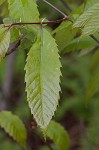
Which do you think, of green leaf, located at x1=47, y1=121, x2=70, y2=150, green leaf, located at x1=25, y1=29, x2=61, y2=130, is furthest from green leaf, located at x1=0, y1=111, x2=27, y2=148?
green leaf, located at x1=25, y1=29, x2=61, y2=130

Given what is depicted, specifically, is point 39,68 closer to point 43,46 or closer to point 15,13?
point 43,46

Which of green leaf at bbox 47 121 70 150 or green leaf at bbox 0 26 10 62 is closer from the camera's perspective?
green leaf at bbox 0 26 10 62

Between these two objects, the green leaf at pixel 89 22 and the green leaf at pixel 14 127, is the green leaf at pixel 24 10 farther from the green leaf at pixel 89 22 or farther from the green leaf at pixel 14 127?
the green leaf at pixel 14 127

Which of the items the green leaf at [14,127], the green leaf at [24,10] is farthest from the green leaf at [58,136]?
the green leaf at [24,10]

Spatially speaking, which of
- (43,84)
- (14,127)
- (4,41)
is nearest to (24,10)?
(4,41)

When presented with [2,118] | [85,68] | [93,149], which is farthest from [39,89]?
[85,68]

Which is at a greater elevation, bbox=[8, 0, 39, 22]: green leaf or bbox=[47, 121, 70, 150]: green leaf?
bbox=[8, 0, 39, 22]: green leaf

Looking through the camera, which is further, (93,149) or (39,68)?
(93,149)

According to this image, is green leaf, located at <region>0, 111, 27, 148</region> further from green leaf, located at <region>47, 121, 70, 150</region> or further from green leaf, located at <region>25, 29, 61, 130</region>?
green leaf, located at <region>25, 29, 61, 130</region>
